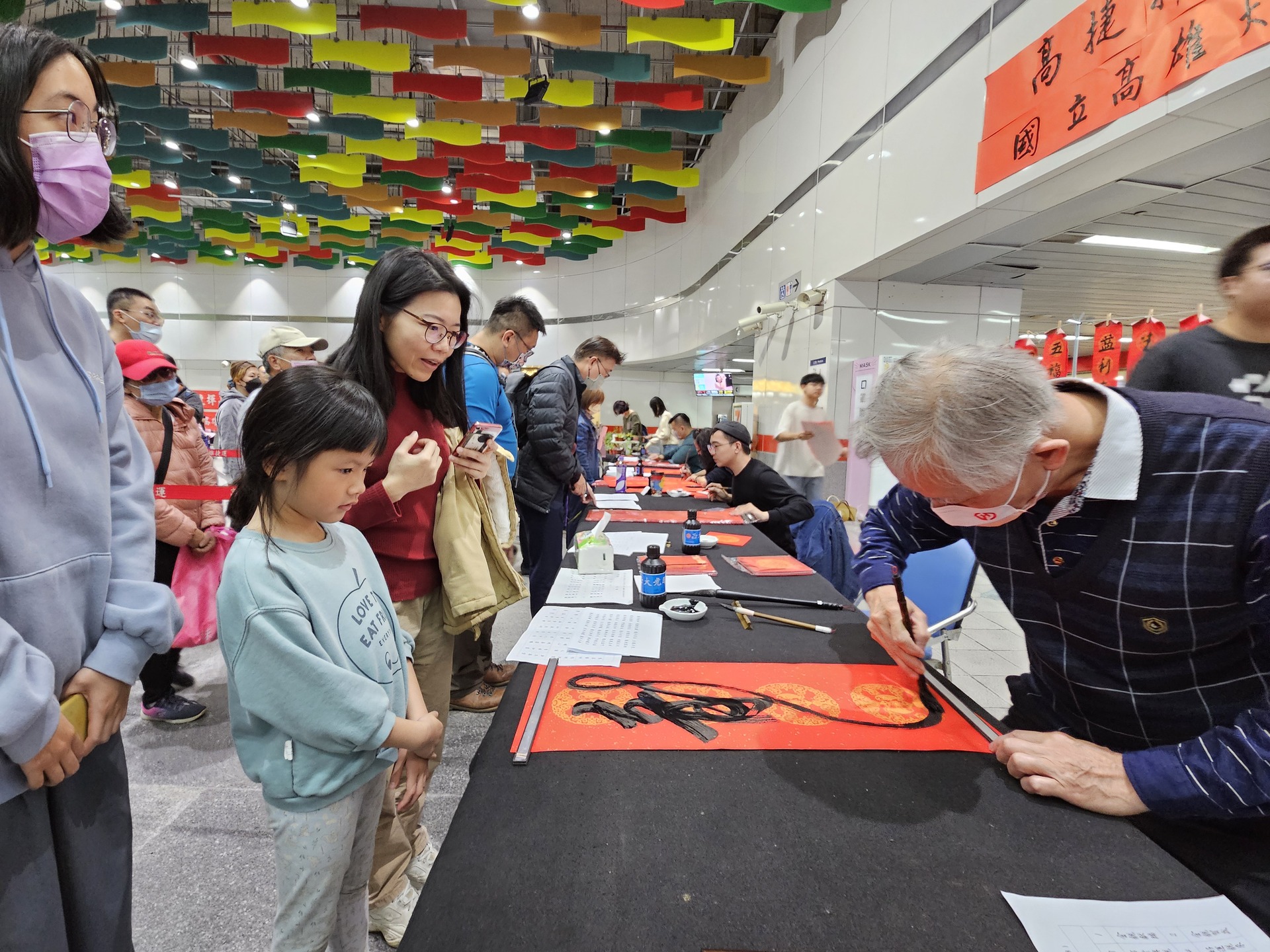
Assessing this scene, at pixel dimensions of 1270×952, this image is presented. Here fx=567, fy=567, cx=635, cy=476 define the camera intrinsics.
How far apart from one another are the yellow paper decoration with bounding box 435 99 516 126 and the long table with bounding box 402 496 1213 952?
6523 mm

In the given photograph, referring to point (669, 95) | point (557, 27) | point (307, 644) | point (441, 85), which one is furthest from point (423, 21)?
point (307, 644)

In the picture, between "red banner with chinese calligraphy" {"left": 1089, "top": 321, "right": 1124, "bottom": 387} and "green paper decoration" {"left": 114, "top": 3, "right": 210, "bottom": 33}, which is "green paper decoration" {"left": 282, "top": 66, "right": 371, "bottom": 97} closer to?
"green paper decoration" {"left": 114, "top": 3, "right": 210, "bottom": 33}

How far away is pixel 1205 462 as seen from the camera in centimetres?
83

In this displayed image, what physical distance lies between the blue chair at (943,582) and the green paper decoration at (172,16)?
623cm

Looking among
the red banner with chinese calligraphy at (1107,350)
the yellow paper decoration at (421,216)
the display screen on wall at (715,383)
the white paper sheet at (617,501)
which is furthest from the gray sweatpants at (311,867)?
the yellow paper decoration at (421,216)

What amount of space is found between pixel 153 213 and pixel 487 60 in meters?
7.18

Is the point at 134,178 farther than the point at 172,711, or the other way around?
the point at 134,178

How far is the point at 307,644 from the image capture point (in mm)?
882

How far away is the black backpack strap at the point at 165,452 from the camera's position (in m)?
2.19

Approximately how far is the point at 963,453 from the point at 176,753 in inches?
109

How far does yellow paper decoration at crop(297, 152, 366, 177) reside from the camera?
276 inches

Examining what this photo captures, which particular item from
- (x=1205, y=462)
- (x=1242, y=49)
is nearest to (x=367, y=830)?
(x=1205, y=462)

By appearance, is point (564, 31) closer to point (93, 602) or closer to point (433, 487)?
point (433, 487)

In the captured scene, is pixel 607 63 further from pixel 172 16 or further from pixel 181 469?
pixel 181 469
